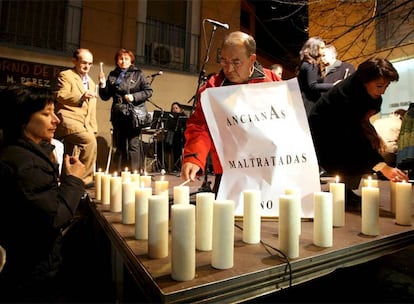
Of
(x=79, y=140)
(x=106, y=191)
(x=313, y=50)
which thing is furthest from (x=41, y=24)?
(x=106, y=191)

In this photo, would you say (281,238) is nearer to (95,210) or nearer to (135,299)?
(135,299)

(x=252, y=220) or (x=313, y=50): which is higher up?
(x=313, y=50)

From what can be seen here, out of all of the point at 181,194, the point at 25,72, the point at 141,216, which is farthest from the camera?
the point at 25,72

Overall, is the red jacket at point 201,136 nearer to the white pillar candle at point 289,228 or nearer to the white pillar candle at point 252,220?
the white pillar candle at point 252,220

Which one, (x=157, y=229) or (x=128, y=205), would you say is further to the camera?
(x=128, y=205)

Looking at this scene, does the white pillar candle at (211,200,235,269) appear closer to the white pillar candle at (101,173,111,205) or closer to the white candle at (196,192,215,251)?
the white candle at (196,192,215,251)

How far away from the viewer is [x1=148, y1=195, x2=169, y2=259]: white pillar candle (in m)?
0.80

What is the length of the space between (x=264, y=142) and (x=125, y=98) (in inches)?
72.2

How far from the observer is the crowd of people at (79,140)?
3.43 ft

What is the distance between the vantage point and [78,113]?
2.55 metres

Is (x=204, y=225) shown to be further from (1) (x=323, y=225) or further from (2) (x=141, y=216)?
(1) (x=323, y=225)

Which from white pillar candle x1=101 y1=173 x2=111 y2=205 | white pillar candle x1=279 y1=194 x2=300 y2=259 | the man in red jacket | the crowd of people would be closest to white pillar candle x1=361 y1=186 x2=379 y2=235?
white pillar candle x1=279 y1=194 x2=300 y2=259

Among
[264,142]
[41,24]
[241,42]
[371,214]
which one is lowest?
[371,214]

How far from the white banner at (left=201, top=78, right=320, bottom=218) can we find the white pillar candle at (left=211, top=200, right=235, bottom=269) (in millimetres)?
372
